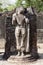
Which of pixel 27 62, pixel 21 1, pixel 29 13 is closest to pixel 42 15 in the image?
pixel 29 13

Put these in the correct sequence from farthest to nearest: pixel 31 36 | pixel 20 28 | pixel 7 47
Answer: pixel 7 47 < pixel 31 36 < pixel 20 28

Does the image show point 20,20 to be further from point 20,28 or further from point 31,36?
point 31,36

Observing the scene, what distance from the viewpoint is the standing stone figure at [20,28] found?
Result: 10875mm

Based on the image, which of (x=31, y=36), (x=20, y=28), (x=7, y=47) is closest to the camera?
(x=20, y=28)

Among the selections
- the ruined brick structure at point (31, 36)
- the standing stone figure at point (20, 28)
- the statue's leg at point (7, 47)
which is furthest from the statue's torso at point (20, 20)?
the statue's leg at point (7, 47)

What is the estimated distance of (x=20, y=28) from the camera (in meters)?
10.9

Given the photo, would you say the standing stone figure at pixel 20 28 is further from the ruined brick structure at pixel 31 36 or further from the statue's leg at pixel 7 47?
the statue's leg at pixel 7 47

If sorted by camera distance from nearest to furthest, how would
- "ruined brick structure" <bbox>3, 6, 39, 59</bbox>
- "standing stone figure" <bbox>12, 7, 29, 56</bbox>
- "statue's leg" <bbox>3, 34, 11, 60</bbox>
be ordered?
"standing stone figure" <bbox>12, 7, 29, 56</bbox> → "ruined brick structure" <bbox>3, 6, 39, 59</bbox> → "statue's leg" <bbox>3, 34, 11, 60</bbox>

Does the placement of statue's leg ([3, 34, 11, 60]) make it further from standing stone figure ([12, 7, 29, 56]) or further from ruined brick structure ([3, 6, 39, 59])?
standing stone figure ([12, 7, 29, 56])

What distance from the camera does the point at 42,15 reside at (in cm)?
1833

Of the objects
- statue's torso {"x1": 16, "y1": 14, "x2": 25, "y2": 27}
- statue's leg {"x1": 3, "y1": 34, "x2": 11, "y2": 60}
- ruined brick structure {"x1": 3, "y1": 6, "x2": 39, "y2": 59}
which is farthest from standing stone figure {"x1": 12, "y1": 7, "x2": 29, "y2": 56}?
statue's leg {"x1": 3, "y1": 34, "x2": 11, "y2": 60}

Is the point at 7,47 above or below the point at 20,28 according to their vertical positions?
below

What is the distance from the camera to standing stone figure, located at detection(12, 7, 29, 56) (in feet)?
35.7

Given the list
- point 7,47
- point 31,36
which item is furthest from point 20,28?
point 7,47
